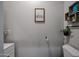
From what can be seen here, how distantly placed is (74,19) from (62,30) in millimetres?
306

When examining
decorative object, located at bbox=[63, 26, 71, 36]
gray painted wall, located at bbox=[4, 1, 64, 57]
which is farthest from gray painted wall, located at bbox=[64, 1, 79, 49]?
gray painted wall, located at bbox=[4, 1, 64, 57]

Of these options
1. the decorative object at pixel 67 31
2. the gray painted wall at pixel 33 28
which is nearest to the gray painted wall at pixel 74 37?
the decorative object at pixel 67 31

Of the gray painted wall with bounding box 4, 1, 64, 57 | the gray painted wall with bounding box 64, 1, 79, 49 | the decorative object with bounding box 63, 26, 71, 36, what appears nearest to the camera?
the gray painted wall with bounding box 64, 1, 79, 49

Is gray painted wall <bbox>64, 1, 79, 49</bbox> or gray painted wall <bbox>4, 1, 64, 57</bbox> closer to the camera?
gray painted wall <bbox>64, 1, 79, 49</bbox>

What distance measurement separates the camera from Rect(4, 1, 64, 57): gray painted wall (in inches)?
63.0

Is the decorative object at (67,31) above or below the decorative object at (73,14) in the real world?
below

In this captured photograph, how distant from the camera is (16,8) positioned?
1.64 metres

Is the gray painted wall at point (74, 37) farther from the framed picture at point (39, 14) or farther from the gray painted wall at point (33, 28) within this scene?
the framed picture at point (39, 14)

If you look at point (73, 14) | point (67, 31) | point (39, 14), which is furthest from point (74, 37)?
point (39, 14)

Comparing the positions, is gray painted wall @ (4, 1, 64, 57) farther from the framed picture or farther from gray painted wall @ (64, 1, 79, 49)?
gray painted wall @ (64, 1, 79, 49)

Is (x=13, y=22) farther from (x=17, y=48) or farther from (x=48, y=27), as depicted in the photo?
(x=48, y=27)

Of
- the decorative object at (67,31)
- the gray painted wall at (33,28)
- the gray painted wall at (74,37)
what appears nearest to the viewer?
the gray painted wall at (74,37)

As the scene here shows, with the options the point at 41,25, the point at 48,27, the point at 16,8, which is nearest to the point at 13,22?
the point at 16,8

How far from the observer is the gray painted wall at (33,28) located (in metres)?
1.60
